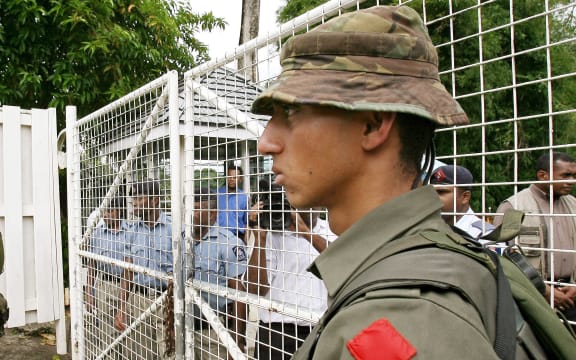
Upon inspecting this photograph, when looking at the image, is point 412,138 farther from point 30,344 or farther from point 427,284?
point 30,344

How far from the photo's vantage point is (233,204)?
7.43 ft

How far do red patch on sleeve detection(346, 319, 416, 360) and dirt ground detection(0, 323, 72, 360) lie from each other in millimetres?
4643

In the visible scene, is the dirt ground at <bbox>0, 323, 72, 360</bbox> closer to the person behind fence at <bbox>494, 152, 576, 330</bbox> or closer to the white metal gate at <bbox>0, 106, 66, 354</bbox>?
the white metal gate at <bbox>0, 106, 66, 354</bbox>

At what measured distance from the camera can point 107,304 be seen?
11.0ft

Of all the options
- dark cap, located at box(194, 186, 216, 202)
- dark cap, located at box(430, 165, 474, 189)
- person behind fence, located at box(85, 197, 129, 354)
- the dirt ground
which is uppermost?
dark cap, located at box(430, 165, 474, 189)

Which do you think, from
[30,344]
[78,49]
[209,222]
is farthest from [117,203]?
[78,49]

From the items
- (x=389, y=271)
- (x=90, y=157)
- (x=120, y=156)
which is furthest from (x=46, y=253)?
(x=389, y=271)

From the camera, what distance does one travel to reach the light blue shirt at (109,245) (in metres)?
3.10

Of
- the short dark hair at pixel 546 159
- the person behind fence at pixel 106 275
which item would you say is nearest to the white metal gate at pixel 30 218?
the person behind fence at pixel 106 275

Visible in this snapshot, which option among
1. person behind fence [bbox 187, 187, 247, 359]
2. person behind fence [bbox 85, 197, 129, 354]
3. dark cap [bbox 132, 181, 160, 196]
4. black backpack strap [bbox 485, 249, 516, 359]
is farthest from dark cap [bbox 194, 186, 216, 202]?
black backpack strap [bbox 485, 249, 516, 359]

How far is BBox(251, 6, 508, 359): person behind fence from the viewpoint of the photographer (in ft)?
2.94

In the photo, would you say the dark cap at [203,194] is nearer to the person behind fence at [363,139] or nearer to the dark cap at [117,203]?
the dark cap at [117,203]

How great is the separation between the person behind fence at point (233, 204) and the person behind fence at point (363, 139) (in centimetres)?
109

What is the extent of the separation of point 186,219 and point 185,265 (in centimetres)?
24
